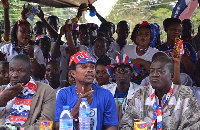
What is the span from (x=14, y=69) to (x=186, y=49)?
2743 millimetres

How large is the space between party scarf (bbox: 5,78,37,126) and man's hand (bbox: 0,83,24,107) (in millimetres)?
215

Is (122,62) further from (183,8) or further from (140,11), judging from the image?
(140,11)

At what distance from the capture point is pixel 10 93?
3.71m

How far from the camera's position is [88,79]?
11.9 feet

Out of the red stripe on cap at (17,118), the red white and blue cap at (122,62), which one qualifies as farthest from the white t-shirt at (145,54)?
the red stripe on cap at (17,118)

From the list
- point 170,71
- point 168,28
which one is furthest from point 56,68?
point 170,71

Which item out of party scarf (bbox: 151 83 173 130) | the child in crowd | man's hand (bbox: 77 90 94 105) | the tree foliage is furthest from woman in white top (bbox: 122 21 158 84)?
the tree foliage

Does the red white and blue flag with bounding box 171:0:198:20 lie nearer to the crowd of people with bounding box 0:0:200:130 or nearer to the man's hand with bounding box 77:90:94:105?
the crowd of people with bounding box 0:0:200:130

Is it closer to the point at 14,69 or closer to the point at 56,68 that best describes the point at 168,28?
the point at 56,68

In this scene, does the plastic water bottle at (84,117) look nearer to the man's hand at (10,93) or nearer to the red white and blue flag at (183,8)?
the man's hand at (10,93)

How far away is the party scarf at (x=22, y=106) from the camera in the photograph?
12.7 feet

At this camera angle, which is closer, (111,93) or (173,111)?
(173,111)

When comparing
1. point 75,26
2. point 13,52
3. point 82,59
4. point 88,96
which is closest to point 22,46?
point 13,52

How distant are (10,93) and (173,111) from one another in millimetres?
1727
